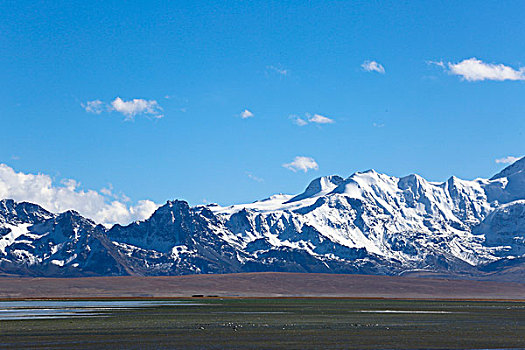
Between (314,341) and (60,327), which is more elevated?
(60,327)

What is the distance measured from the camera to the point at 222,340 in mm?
85625

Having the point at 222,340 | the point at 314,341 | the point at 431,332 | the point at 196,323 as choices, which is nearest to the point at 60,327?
the point at 196,323

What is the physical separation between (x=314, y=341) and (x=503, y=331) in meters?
30.0

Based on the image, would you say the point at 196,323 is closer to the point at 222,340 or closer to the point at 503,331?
the point at 222,340

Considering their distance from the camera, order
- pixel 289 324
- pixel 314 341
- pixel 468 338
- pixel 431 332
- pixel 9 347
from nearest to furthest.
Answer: pixel 9 347 → pixel 314 341 → pixel 468 338 → pixel 431 332 → pixel 289 324

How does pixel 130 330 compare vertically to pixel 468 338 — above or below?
above

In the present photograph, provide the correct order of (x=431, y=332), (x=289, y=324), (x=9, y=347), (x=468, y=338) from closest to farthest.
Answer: (x=9, y=347)
(x=468, y=338)
(x=431, y=332)
(x=289, y=324)

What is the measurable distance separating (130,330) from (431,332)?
121ft

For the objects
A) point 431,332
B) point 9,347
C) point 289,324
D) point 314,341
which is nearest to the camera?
point 9,347

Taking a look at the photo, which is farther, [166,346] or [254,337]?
[254,337]

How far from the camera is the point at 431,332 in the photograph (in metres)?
97.9

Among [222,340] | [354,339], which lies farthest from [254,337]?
[354,339]

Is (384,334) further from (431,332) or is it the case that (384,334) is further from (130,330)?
(130,330)

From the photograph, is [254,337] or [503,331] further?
[503,331]
